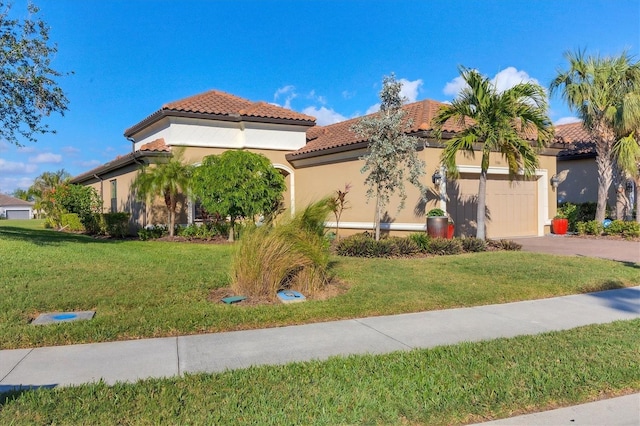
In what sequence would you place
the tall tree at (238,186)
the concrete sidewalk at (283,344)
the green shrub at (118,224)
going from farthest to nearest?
1. the green shrub at (118,224)
2. the tall tree at (238,186)
3. the concrete sidewalk at (283,344)

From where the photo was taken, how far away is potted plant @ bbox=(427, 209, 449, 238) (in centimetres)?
1520

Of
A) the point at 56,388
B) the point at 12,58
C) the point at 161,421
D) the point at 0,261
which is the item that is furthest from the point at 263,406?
the point at 12,58

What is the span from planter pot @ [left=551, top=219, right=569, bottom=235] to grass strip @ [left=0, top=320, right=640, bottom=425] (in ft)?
50.8

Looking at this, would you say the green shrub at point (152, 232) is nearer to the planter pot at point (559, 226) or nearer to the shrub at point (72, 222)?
the shrub at point (72, 222)

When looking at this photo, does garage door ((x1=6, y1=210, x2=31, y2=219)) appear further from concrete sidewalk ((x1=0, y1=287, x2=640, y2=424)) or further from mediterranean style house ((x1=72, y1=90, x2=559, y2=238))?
concrete sidewalk ((x1=0, y1=287, x2=640, y2=424))

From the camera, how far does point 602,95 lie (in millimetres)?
18531

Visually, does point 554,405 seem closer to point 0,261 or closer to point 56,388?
point 56,388

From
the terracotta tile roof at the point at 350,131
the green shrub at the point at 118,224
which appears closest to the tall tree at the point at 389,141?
the terracotta tile roof at the point at 350,131

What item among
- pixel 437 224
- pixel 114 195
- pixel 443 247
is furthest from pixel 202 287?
pixel 114 195

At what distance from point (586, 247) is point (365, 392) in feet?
45.4

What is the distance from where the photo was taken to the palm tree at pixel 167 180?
17.8 metres

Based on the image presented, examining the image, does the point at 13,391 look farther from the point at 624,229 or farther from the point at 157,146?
the point at 624,229

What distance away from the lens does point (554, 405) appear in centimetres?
404

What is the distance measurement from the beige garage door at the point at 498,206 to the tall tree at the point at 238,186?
6.48m
